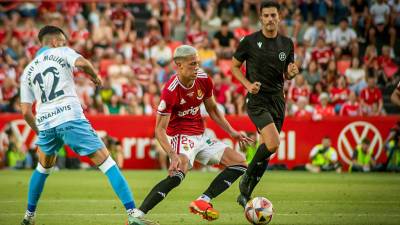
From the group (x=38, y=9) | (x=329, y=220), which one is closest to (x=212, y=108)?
(x=329, y=220)

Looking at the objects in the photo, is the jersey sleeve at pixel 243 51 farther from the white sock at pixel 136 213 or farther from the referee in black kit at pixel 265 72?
the white sock at pixel 136 213

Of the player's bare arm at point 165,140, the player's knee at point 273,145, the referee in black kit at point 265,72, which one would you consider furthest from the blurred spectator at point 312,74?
the player's bare arm at point 165,140

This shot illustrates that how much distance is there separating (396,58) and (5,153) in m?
12.4

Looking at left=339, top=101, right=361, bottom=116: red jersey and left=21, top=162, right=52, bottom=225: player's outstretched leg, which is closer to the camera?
left=21, top=162, right=52, bottom=225: player's outstretched leg

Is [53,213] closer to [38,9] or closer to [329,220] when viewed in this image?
[329,220]

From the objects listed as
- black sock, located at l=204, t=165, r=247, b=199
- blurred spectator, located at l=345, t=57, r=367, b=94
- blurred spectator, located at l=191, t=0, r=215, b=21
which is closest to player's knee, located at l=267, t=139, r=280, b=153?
black sock, located at l=204, t=165, r=247, b=199

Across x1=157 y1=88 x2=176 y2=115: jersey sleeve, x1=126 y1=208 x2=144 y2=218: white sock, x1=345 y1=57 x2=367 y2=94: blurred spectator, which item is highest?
x1=157 y1=88 x2=176 y2=115: jersey sleeve

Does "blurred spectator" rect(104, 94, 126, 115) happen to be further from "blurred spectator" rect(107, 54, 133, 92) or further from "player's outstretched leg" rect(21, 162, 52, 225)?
"player's outstretched leg" rect(21, 162, 52, 225)

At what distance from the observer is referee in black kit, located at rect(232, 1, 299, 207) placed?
1181cm

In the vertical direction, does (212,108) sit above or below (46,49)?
below

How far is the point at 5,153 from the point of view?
897 inches

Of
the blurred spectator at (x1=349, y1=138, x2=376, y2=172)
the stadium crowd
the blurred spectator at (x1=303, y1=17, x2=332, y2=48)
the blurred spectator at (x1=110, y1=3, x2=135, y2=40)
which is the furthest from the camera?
the blurred spectator at (x1=110, y1=3, x2=135, y2=40)

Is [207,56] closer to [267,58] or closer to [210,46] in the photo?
[210,46]

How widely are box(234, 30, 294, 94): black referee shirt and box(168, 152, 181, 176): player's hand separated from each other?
2.34 metres
